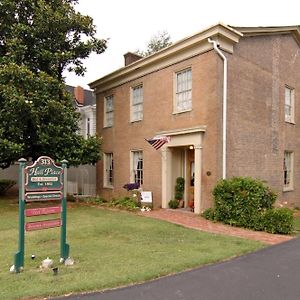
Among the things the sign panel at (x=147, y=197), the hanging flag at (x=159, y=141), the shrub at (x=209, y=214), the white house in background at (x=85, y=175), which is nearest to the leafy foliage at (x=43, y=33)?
the white house in background at (x=85, y=175)

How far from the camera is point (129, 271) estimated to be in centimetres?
571

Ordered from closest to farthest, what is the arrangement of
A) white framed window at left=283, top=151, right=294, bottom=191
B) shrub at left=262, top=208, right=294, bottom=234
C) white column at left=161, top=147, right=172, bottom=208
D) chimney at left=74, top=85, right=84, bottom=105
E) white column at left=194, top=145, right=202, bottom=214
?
1. shrub at left=262, top=208, right=294, bottom=234
2. white column at left=194, top=145, right=202, bottom=214
3. white column at left=161, top=147, right=172, bottom=208
4. white framed window at left=283, top=151, right=294, bottom=191
5. chimney at left=74, top=85, right=84, bottom=105

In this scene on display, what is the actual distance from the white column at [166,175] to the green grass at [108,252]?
120 inches

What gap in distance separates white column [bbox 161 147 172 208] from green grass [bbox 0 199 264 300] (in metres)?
3.05

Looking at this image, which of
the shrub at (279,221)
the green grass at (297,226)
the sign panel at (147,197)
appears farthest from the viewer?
the sign panel at (147,197)

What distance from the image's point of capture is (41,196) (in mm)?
6195

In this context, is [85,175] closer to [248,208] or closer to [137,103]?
[137,103]

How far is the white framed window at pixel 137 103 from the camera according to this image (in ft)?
51.7

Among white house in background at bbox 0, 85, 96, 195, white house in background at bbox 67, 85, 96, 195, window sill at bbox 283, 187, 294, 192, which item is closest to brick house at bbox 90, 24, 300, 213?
window sill at bbox 283, 187, 294, 192

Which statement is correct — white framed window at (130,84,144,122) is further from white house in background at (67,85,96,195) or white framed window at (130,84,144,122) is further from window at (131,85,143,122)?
white house in background at (67,85,96,195)

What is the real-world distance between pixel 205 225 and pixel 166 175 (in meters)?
3.84

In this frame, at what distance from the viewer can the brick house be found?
12141 mm

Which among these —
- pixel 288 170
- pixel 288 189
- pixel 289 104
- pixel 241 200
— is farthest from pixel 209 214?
pixel 289 104

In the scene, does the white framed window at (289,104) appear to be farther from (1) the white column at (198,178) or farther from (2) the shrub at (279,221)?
(2) the shrub at (279,221)
